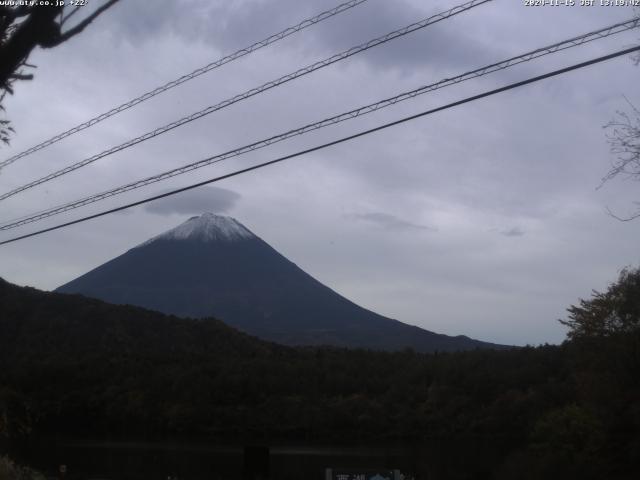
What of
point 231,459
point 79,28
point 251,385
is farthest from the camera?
point 251,385

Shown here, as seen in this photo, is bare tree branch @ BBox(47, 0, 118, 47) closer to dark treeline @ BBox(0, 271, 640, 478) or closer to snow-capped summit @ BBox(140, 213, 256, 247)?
dark treeline @ BBox(0, 271, 640, 478)

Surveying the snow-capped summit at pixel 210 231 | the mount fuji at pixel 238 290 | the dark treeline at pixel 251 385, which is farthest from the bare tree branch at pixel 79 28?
the snow-capped summit at pixel 210 231

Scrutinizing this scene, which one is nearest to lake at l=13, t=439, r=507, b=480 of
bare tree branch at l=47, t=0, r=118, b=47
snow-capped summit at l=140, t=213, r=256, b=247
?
bare tree branch at l=47, t=0, r=118, b=47

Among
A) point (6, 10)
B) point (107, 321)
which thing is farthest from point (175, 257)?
point (6, 10)

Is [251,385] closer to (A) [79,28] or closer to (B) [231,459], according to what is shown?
(B) [231,459]

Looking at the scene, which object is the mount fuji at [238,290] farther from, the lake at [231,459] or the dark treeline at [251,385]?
the lake at [231,459]

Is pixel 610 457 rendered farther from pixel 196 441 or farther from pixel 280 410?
pixel 280 410

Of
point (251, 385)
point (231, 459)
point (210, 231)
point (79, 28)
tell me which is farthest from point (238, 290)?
point (79, 28)
